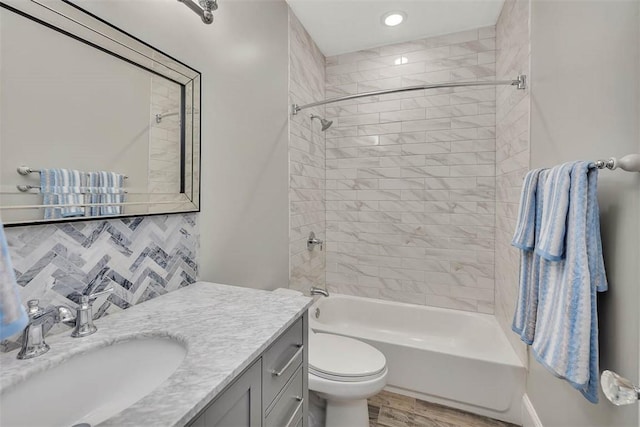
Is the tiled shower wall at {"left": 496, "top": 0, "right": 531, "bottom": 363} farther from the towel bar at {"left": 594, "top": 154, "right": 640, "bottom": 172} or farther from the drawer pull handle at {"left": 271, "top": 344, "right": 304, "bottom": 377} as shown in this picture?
the drawer pull handle at {"left": 271, "top": 344, "right": 304, "bottom": 377}

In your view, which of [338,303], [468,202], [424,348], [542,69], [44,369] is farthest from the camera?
[338,303]

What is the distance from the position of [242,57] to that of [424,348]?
2121 mm

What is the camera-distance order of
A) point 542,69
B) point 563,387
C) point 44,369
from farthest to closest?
point 542,69
point 563,387
point 44,369

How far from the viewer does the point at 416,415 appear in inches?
70.2

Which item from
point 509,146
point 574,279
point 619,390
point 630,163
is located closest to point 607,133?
point 630,163

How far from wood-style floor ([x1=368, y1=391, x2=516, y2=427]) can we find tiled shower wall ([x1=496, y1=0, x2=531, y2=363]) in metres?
0.49

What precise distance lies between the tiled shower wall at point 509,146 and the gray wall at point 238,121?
153 cm

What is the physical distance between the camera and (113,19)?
938 mm

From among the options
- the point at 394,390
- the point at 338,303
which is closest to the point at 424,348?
the point at 394,390

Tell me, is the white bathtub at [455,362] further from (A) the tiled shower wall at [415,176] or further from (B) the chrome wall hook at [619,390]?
(B) the chrome wall hook at [619,390]

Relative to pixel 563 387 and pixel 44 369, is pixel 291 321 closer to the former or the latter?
pixel 44 369

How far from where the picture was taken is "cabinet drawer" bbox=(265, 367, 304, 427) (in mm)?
843

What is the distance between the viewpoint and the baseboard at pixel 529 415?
1.50 m

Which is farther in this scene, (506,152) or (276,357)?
(506,152)
